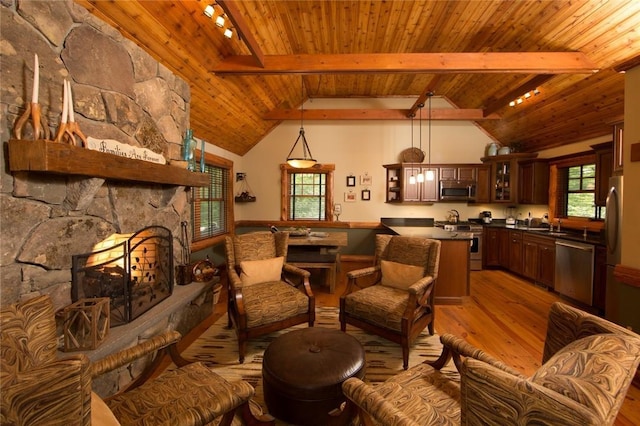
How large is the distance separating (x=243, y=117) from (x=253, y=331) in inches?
151

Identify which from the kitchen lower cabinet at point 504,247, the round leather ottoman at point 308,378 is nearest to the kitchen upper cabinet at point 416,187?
the kitchen lower cabinet at point 504,247

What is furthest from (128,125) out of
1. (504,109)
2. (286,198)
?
(504,109)

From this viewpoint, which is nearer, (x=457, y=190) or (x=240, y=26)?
(x=240, y=26)

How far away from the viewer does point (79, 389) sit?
33.5 inches

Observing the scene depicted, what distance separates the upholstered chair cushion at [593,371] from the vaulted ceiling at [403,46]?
274cm

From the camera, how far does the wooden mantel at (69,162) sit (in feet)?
4.77

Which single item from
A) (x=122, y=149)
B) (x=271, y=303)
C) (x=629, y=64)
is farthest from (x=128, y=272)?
(x=629, y=64)

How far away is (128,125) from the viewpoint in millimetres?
2342

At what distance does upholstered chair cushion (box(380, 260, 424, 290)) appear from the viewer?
2.93 m

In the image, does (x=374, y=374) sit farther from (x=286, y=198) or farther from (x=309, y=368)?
(x=286, y=198)

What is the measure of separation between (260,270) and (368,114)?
13.4 feet

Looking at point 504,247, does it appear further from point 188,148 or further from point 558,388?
point 188,148

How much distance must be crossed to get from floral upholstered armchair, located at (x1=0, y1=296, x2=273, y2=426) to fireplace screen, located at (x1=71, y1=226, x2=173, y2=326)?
60cm

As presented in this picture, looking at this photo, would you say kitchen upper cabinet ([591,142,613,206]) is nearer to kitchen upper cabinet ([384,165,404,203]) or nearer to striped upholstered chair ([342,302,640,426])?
kitchen upper cabinet ([384,165,404,203])
